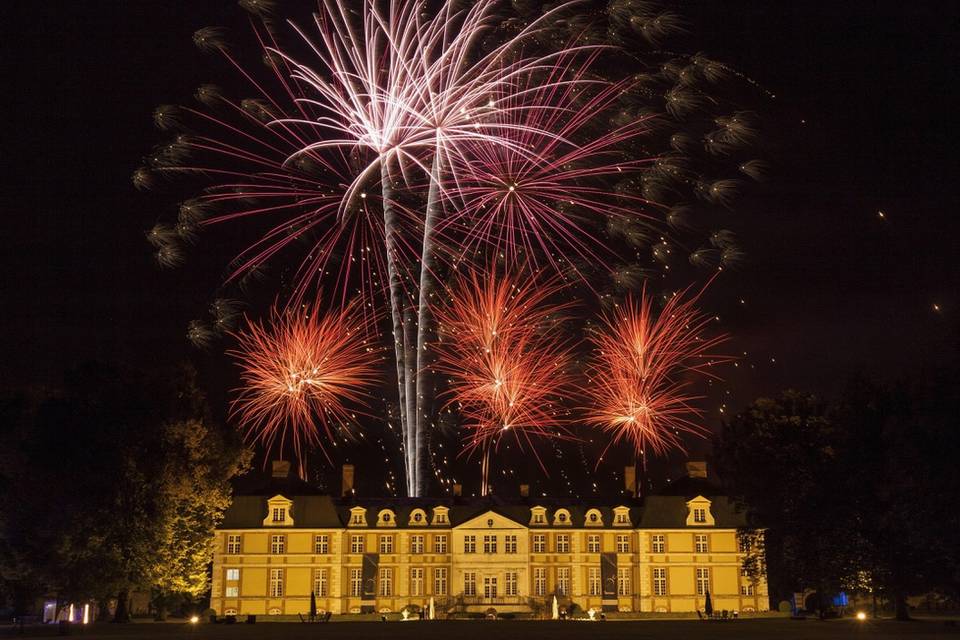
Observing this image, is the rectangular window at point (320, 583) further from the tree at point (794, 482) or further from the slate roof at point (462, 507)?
the tree at point (794, 482)

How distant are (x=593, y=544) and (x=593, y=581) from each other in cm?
236

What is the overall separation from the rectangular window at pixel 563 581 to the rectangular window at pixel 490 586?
163 inches

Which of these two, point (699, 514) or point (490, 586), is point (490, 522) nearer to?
point (490, 586)

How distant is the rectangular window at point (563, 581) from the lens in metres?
65.8

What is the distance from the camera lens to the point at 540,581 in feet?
216

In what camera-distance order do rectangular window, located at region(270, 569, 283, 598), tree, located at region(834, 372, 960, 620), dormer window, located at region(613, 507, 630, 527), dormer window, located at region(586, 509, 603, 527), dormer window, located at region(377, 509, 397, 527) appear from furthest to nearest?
1. dormer window, located at region(586, 509, 603, 527)
2. dormer window, located at region(613, 507, 630, 527)
3. dormer window, located at region(377, 509, 397, 527)
4. rectangular window, located at region(270, 569, 283, 598)
5. tree, located at region(834, 372, 960, 620)

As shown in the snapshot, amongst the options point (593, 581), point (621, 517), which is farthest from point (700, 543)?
point (593, 581)

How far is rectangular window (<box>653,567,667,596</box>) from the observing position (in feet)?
213

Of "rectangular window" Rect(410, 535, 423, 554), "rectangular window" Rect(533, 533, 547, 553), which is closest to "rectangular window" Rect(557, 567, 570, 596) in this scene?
"rectangular window" Rect(533, 533, 547, 553)

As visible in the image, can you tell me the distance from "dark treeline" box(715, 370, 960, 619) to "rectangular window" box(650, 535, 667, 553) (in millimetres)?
8525

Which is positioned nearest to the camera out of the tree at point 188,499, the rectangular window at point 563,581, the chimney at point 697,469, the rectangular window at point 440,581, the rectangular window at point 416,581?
the tree at point 188,499

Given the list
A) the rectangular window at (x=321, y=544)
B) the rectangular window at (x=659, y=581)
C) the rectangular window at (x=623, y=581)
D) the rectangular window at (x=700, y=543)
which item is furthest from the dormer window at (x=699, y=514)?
the rectangular window at (x=321, y=544)

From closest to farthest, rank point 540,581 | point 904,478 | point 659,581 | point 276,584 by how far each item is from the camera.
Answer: point 904,478 → point 276,584 → point 659,581 → point 540,581

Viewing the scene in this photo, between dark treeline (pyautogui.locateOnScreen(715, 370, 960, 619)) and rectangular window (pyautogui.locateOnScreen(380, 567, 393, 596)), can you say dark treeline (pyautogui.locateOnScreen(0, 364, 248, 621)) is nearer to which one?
rectangular window (pyautogui.locateOnScreen(380, 567, 393, 596))
